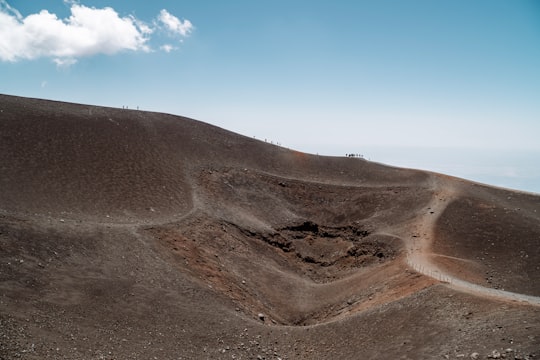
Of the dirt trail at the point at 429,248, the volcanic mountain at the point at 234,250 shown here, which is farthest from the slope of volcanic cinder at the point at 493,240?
the dirt trail at the point at 429,248

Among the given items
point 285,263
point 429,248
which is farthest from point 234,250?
point 429,248

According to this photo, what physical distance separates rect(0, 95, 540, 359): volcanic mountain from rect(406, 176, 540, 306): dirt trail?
15 centimetres

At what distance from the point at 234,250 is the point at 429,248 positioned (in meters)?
12.4

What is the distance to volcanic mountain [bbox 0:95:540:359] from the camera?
1553 cm

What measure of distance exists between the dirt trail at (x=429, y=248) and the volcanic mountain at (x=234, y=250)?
0.51 feet

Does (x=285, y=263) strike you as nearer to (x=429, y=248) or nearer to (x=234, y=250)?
(x=234, y=250)

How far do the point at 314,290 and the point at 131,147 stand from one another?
63.8 feet

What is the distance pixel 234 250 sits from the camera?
88.9ft

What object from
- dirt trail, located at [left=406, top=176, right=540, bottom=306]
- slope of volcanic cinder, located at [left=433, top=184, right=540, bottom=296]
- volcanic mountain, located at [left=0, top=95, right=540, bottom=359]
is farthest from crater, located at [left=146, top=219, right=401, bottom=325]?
slope of volcanic cinder, located at [left=433, top=184, right=540, bottom=296]

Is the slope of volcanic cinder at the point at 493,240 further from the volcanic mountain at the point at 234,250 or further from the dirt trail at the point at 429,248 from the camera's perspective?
the dirt trail at the point at 429,248

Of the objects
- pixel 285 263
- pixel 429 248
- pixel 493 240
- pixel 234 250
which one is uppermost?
pixel 493 240

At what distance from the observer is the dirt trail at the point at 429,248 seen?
17.8 m

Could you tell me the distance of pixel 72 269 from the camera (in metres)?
18.4

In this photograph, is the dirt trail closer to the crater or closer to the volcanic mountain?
the volcanic mountain
